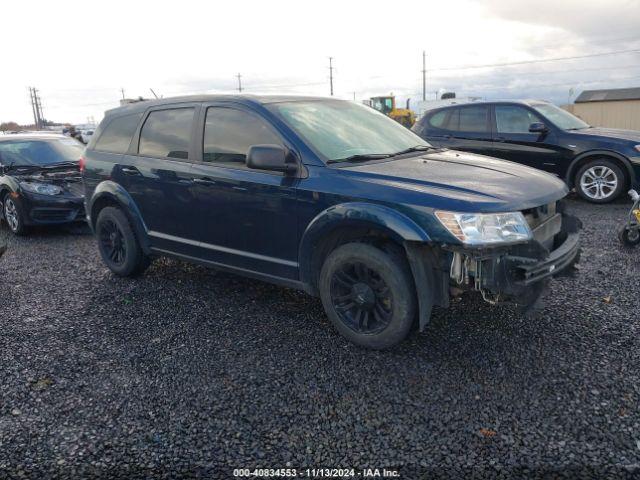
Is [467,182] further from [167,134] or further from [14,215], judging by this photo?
[14,215]

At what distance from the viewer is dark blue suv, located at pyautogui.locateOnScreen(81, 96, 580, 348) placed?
3.16m

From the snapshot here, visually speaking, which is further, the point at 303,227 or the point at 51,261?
the point at 51,261

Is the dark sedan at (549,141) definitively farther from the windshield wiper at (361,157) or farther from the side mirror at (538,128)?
the windshield wiper at (361,157)

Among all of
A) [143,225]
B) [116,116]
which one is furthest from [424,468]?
[116,116]

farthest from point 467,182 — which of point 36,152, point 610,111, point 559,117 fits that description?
point 610,111

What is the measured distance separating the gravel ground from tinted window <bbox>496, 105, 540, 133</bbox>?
4740 millimetres

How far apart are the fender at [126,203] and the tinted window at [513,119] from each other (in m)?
6.54

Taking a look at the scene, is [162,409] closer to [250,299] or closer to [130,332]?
[130,332]

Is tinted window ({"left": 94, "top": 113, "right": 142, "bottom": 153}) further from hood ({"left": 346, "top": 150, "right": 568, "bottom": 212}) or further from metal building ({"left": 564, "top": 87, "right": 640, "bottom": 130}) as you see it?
metal building ({"left": 564, "top": 87, "right": 640, "bottom": 130})

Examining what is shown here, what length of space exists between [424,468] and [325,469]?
0.46 meters

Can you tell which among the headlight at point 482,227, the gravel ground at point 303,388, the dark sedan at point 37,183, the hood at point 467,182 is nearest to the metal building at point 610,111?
the dark sedan at point 37,183

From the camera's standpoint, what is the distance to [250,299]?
4641 millimetres

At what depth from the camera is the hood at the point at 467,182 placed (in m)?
3.16

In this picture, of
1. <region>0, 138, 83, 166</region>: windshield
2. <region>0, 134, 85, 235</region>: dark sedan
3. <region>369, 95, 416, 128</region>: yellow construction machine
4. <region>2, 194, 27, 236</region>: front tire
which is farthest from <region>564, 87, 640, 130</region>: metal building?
<region>2, 194, 27, 236</region>: front tire
